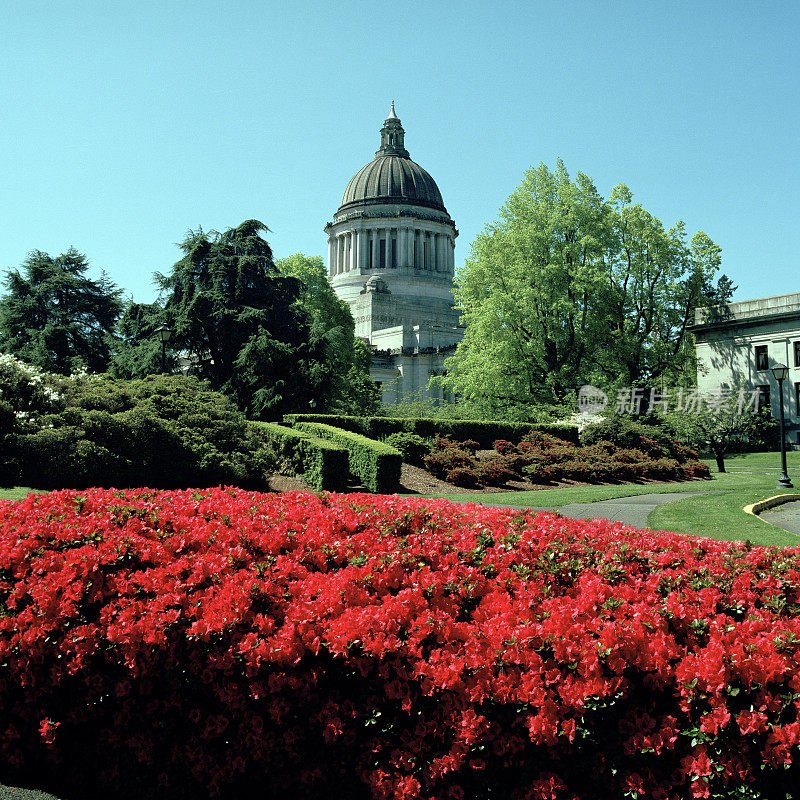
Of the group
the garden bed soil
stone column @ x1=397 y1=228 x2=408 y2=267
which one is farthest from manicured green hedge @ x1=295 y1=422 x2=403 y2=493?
stone column @ x1=397 y1=228 x2=408 y2=267

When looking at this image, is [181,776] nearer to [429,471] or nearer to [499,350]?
[429,471]

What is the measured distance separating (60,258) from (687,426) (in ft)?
118

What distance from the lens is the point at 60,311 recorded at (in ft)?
130

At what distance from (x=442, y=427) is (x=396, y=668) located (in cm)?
2180

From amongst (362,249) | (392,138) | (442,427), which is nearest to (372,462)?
(442,427)

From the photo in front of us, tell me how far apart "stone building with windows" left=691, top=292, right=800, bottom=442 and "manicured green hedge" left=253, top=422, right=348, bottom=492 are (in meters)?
29.6

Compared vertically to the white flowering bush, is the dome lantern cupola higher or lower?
higher

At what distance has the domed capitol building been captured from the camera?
80.8 metres

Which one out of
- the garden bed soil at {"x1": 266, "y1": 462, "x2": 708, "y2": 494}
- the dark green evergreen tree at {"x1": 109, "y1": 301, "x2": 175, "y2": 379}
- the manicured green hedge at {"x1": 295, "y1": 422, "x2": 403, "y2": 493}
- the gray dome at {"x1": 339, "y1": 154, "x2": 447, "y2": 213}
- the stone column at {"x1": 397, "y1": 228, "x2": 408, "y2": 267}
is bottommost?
the garden bed soil at {"x1": 266, "y1": 462, "x2": 708, "y2": 494}

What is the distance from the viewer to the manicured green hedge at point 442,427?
23.1 meters

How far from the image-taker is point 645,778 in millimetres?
2969

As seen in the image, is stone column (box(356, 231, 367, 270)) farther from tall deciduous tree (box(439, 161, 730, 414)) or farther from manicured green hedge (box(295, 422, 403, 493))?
manicured green hedge (box(295, 422, 403, 493))

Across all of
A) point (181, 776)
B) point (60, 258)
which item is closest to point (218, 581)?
point (181, 776)

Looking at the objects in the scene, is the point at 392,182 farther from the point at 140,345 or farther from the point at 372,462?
the point at 372,462
